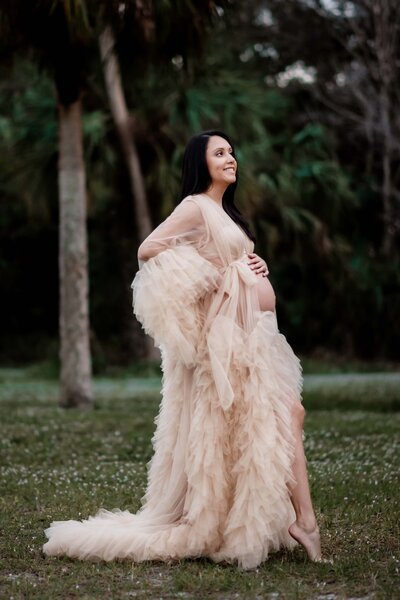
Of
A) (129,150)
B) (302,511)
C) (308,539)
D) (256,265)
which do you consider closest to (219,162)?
(256,265)

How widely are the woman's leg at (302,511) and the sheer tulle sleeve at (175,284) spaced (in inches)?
26.2

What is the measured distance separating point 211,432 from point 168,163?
14.5m

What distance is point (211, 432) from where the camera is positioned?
489cm

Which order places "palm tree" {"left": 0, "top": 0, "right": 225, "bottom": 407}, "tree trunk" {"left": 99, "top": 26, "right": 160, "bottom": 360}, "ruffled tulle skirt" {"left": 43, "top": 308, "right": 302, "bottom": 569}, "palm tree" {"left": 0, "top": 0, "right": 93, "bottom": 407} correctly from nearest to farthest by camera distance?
"ruffled tulle skirt" {"left": 43, "top": 308, "right": 302, "bottom": 569} → "palm tree" {"left": 0, "top": 0, "right": 225, "bottom": 407} → "palm tree" {"left": 0, "top": 0, "right": 93, "bottom": 407} → "tree trunk" {"left": 99, "top": 26, "right": 160, "bottom": 360}

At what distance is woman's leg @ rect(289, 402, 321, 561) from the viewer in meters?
4.80

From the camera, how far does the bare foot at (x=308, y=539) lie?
15.7ft

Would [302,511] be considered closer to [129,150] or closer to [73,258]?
[73,258]

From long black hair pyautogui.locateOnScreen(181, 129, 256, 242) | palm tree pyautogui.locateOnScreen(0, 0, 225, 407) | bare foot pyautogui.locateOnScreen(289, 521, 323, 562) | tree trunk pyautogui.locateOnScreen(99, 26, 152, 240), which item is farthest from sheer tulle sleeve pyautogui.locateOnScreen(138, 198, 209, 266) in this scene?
tree trunk pyautogui.locateOnScreen(99, 26, 152, 240)

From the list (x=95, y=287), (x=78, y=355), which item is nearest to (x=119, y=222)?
(x=95, y=287)

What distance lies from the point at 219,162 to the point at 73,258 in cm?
800

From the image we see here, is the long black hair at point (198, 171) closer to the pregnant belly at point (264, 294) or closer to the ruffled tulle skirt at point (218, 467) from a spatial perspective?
the pregnant belly at point (264, 294)

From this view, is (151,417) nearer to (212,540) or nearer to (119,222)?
(212,540)

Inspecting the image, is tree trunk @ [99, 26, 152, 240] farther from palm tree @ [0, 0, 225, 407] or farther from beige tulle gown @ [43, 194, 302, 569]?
beige tulle gown @ [43, 194, 302, 569]

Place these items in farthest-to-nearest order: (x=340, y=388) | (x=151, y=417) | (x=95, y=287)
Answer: (x=95, y=287), (x=340, y=388), (x=151, y=417)
